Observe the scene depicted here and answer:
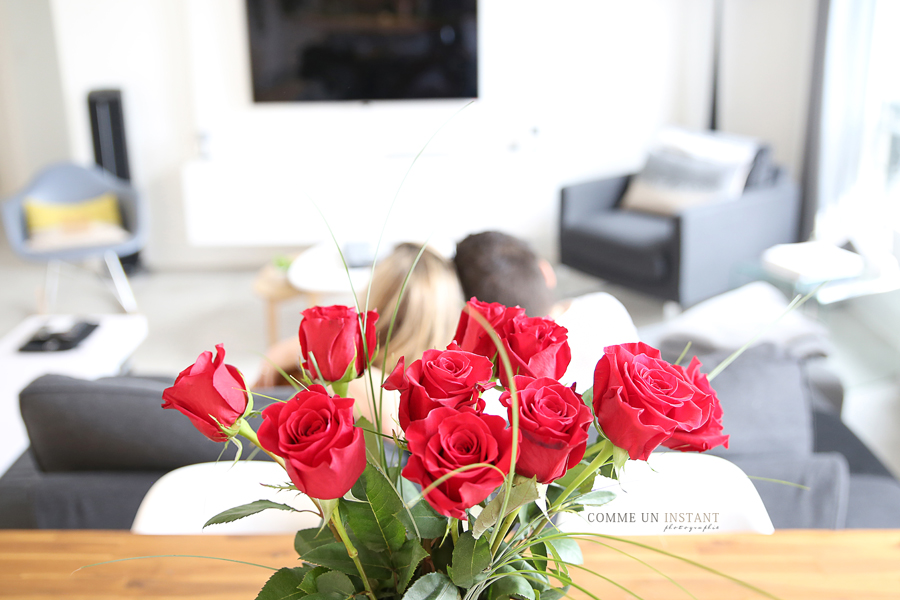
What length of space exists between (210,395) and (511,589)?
0.25 metres

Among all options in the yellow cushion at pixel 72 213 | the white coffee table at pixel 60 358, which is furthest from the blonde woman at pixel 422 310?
the yellow cushion at pixel 72 213

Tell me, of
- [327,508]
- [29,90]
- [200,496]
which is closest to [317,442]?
[327,508]

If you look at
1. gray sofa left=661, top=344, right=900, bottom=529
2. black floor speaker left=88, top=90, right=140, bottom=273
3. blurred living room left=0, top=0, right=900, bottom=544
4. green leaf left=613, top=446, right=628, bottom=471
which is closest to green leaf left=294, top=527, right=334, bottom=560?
green leaf left=613, top=446, right=628, bottom=471

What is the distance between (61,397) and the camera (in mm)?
1233

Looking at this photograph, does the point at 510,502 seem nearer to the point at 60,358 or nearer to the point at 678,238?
the point at 60,358

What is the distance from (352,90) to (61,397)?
137 inches

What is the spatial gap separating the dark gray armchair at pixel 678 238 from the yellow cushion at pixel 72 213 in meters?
2.43

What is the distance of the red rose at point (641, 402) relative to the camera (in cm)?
47

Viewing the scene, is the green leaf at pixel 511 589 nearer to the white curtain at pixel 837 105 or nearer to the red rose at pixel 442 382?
the red rose at pixel 442 382

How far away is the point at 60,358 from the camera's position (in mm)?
2518

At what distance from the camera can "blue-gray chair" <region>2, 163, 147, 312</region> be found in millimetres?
3775

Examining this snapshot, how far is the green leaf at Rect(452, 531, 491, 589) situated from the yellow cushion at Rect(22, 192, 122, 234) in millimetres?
3999

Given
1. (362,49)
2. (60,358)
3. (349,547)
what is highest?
(362,49)

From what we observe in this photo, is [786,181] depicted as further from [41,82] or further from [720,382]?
[41,82]
